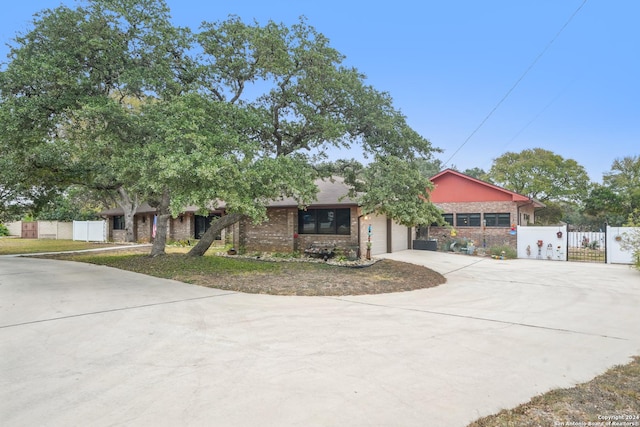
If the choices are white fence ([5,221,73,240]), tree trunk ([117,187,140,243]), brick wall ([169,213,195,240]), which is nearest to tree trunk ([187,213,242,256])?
brick wall ([169,213,195,240])

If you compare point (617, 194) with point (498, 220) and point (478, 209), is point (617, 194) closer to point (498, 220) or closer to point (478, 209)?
point (498, 220)

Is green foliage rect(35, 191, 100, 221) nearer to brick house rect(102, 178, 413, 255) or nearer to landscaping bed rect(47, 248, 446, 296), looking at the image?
brick house rect(102, 178, 413, 255)

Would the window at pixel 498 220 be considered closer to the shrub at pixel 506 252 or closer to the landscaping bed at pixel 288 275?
the shrub at pixel 506 252

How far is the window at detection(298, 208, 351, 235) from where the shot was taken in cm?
1533

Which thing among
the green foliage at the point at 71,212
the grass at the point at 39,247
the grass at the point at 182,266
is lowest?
the grass at the point at 39,247

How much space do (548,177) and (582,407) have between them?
32237 mm

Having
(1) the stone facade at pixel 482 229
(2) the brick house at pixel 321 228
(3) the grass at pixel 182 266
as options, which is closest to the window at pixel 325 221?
(2) the brick house at pixel 321 228

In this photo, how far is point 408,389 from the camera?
10.8ft

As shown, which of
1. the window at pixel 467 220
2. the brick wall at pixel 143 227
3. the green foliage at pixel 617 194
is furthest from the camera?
the green foliage at pixel 617 194

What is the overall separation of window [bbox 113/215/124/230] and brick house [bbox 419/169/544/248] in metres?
22.6

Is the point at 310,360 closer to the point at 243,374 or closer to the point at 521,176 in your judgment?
the point at 243,374

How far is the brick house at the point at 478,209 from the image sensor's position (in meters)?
20.4

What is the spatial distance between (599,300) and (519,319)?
3249 millimetres

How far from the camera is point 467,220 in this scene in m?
21.7
